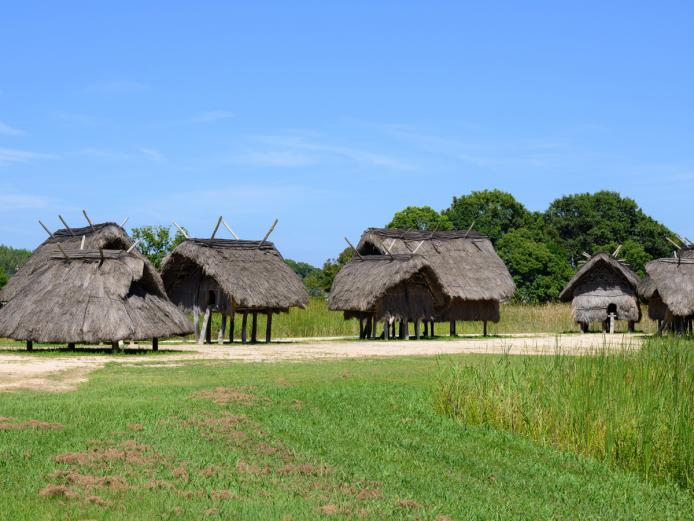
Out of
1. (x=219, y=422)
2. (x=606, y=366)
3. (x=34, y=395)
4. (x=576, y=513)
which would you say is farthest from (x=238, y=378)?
(x=576, y=513)

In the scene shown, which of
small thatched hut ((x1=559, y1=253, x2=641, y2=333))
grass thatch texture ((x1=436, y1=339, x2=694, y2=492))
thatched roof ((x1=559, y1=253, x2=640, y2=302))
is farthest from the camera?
small thatched hut ((x1=559, y1=253, x2=641, y2=333))

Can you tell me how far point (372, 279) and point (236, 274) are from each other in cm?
511

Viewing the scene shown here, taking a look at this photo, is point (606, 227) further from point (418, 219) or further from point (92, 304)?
point (92, 304)

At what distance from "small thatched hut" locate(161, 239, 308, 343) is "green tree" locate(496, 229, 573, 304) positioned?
26259 millimetres

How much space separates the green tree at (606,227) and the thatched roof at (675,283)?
25.6 metres

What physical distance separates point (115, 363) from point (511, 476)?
458 inches

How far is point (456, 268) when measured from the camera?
117 ft

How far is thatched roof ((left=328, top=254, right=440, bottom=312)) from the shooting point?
30.7 meters

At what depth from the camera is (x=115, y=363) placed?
754 inches

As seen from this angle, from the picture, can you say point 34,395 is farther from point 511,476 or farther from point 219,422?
point 511,476

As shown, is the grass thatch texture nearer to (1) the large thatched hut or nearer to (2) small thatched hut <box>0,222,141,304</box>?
(2) small thatched hut <box>0,222,141,304</box>

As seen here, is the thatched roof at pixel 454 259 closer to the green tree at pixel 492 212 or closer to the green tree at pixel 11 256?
the green tree at pixel 492 212

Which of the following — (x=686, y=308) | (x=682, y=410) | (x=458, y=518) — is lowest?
(x=458, y=518)

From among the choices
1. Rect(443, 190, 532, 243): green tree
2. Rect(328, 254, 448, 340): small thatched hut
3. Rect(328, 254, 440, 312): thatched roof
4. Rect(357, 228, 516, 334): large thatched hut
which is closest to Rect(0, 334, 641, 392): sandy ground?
Rect(328, 254, 440, 312): thatched roof
